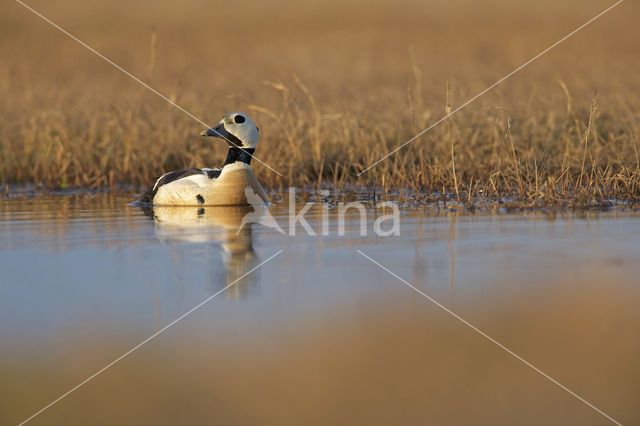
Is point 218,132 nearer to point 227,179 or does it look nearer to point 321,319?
point 227,179

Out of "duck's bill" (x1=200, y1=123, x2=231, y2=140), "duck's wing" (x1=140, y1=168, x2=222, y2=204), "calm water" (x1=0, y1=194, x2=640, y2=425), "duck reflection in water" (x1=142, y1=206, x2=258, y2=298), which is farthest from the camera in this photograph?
"duck's wing" (x1=140, y1=168, x2=222, y2=204)

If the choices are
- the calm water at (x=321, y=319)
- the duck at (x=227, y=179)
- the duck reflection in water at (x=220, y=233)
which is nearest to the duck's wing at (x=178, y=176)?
the duck at (x=227, y=179)

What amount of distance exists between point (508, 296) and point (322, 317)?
4.60ft

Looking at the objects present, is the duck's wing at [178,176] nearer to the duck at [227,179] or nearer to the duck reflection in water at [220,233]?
the duck at [227,179]

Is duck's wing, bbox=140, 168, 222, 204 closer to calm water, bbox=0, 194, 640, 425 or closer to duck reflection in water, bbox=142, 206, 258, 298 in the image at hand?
duck reflection in water, bbox=142, 206, 258, 298

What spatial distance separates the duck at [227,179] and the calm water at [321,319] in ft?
7.25

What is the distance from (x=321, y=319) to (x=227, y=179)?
6173 mm

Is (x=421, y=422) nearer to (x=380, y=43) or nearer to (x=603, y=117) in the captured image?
(x=603, y=117)

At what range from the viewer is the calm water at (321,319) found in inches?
187

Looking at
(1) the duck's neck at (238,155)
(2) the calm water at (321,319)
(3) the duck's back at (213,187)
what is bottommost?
(2) the calm water at (321,319)

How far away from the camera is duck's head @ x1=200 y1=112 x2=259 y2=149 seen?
12.1m

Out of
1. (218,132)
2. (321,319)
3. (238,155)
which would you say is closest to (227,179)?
(238,155)

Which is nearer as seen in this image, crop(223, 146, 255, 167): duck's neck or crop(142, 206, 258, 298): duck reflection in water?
crop(142, 206, 258, 298): duck reflection in water

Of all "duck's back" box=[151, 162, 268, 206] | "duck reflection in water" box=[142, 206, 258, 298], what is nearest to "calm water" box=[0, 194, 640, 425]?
"duck reflection in water" box=[142, 206, 258, 298]
